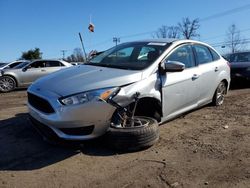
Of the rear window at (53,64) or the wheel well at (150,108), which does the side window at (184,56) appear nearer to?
the wheel well at (150,108)

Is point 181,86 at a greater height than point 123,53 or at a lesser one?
lesser

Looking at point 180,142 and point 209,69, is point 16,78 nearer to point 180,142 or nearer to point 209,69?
point 209,69

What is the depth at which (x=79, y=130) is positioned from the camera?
4.60 metres

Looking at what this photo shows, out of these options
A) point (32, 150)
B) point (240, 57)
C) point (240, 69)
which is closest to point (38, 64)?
point (240, 69)

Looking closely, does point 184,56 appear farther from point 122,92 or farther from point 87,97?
point 87,97

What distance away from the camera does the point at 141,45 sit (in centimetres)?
614

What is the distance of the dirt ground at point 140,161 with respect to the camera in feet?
12.8

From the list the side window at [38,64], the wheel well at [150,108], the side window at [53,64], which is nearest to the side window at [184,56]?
the wheel well at [150,108]

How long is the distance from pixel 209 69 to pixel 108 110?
3.09 meters

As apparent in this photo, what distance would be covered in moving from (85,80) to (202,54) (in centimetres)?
305

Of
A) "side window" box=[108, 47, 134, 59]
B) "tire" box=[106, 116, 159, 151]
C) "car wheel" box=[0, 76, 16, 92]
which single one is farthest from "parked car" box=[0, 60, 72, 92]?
"tire" box=[106, 116, 159, 151]

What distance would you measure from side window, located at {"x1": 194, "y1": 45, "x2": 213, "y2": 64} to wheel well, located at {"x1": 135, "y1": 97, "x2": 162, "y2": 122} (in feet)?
5.68

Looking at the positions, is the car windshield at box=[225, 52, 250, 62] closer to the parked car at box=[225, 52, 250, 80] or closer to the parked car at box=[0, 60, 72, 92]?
the parked car at box=[225, 52, 250, 80]

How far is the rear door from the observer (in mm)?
5552
